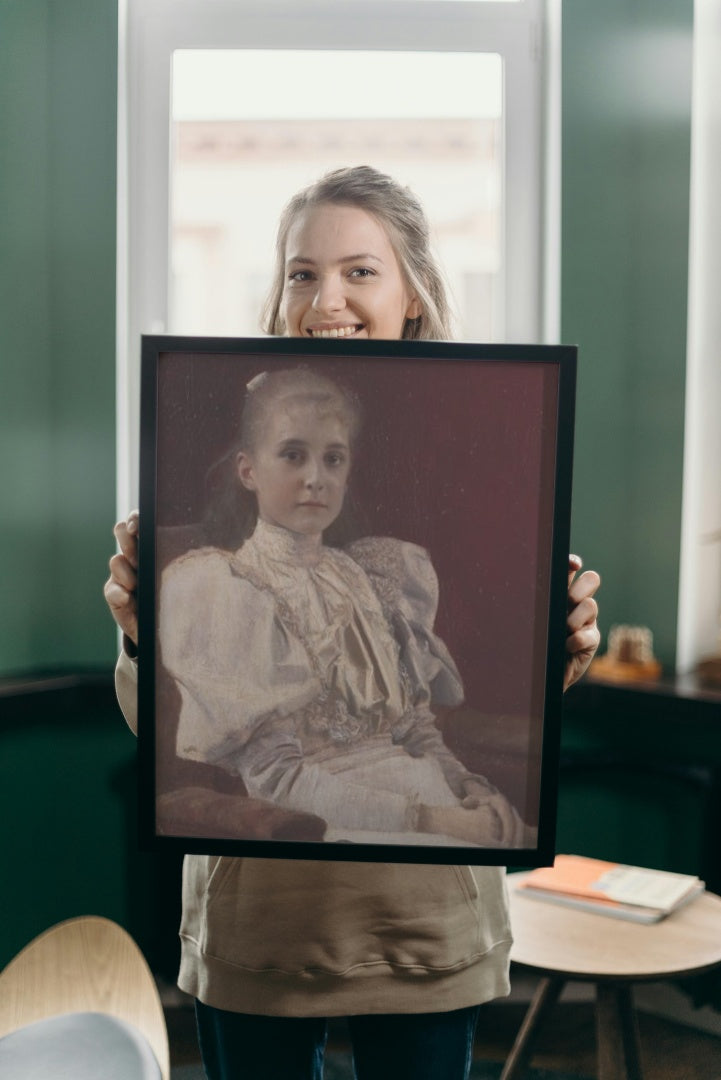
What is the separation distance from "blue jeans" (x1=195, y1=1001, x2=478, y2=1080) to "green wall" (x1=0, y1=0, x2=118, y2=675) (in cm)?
157

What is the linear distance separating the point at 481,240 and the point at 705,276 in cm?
55

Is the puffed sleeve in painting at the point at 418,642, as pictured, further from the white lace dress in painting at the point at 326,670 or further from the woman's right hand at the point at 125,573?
the woman's right hand at the point at 125,573

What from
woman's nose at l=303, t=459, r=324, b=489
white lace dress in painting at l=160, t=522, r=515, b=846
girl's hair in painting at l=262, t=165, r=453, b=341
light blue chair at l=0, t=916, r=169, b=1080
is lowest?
light blue chair at l=0, t=916, r=169, b=1080

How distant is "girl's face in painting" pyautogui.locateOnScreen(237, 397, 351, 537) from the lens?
0.96 metres

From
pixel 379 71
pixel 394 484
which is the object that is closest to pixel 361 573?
pixel 394 484

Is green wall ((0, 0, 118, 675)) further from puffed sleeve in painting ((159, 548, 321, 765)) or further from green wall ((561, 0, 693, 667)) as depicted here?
puffed sleeve in painting ((159, 548, 321, 765))

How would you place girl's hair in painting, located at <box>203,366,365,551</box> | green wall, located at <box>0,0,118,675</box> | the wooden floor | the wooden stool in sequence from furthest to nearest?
green wall, located at <box>0,0,118,675</box> → the wooden floor → the wooden stool → girl's hair in painting, located at <box>203,366,365,551</box>

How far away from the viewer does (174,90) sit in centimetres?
259

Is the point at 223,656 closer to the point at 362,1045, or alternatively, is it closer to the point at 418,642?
the point at 418,642

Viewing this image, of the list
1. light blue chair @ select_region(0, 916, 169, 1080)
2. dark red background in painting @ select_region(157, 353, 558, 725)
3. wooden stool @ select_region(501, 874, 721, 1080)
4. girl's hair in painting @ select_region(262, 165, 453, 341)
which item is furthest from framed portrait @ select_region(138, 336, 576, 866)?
wooden stool @ select_region(501, 874, 721, 1080)

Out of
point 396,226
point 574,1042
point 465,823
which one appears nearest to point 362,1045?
point 465,823

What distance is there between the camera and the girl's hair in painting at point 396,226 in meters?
1.15

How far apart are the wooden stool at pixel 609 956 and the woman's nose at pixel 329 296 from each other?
1.11 meters

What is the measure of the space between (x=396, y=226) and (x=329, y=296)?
0.42ft
